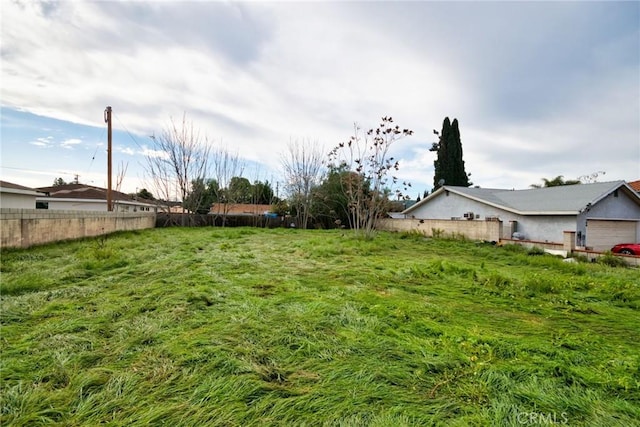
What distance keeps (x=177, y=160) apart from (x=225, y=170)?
2.98 metres

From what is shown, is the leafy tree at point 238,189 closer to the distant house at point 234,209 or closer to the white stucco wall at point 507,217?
the distant house at point 234,209

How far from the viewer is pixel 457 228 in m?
12.8

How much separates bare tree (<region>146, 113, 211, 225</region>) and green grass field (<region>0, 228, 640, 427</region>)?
→ 14877mm

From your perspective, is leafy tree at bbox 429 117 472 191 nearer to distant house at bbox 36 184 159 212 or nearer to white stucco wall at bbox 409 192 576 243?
white stucco wall at bbox 409 192 576 243

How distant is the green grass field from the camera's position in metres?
1.46

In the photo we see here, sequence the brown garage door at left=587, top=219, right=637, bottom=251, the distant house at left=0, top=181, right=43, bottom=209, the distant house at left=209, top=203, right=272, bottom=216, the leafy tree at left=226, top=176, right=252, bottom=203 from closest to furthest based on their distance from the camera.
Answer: the brown garage door at left=587, top=219, right=637, bottom=251 < the distant house at left=0, top=181, right=43, bottom=209 < the leafy tree at left=226, top=176, right=252, bottom=203 < the distant house at left=209, top=203, right=272, bottom=216

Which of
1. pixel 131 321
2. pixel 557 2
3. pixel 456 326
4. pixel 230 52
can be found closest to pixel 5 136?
pixel 230 52

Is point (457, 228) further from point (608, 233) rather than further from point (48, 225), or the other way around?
point (48, 225)

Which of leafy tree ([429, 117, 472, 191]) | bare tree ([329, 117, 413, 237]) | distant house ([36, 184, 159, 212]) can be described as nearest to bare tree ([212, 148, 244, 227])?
distant house ([36, 184, 159, 212])

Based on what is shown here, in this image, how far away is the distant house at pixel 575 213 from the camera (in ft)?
35.2

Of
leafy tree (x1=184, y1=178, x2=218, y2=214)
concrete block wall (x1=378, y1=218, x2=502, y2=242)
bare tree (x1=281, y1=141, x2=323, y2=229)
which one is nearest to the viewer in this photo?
concrete block wall (x1=378, y1=218, x2=502, y2=242)

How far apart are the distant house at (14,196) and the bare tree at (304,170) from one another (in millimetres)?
13317

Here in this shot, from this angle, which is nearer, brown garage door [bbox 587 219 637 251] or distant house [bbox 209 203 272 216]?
brown garage door [bbox 587 219 637 251]

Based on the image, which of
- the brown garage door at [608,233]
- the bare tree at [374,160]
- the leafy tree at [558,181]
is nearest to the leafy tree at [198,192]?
the bare tree at [374,160]
